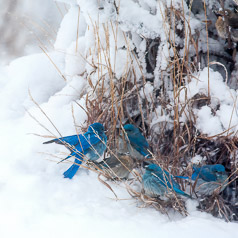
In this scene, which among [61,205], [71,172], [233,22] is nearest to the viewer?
[61,205]

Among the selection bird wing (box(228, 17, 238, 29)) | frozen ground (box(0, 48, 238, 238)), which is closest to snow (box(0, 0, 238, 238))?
frozen ground (box(0, 48, 238, 238))

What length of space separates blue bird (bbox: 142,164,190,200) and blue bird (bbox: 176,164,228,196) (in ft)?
0.36

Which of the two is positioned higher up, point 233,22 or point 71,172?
point 233,22

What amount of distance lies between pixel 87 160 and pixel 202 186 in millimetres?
579

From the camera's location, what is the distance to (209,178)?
1.64 meters

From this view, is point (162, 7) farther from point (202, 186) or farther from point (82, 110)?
point (202, 186)

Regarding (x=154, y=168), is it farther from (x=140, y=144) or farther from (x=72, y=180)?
(x=72, y=180)

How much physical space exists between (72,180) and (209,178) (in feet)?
2.26

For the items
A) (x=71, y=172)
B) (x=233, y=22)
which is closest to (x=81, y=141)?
(x=71, y=172)

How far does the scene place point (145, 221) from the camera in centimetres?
152

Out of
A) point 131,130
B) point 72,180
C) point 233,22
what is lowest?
A: point 72,180

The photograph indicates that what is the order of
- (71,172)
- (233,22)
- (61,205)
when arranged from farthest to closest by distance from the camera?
(233,22) < (71,172) < (61,205)

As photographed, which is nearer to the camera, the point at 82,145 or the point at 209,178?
the point at 209,178

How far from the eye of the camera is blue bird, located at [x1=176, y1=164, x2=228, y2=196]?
1.64 m
